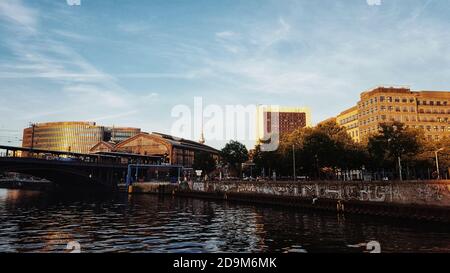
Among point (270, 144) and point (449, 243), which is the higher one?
point (270, 144)

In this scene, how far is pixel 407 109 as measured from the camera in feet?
461

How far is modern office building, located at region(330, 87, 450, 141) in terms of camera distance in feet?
451

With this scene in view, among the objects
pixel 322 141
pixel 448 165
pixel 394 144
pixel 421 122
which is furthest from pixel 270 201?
pixel 421 122

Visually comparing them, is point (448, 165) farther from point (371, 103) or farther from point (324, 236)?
point (371, 103)

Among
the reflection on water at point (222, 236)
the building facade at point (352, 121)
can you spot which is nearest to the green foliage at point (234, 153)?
the building facade at point (352, 121)

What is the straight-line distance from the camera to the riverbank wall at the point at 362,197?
45.2 m

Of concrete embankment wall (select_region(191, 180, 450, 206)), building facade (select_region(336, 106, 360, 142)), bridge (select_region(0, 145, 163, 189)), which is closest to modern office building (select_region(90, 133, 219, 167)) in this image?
bridge (select_region(0, 145, 163, 189))

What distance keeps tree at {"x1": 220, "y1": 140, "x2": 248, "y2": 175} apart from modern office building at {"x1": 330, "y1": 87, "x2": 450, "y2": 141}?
50.8 meters

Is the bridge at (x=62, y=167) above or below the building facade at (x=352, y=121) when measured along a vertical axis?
below

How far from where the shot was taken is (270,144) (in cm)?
11350

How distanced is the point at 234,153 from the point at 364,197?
78.6 meters

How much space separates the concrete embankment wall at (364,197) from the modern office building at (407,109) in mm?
76573

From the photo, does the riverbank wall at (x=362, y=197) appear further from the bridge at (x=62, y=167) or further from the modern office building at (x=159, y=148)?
the modern office building at (x=159, y=148)
